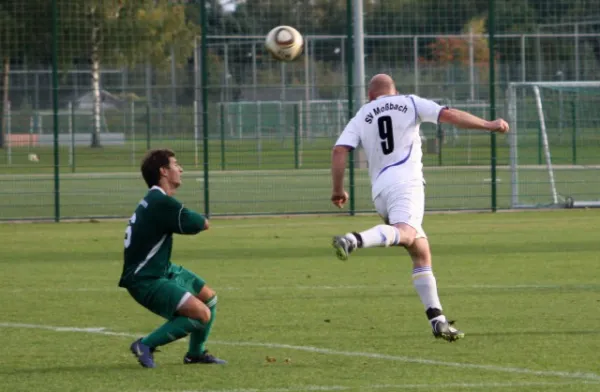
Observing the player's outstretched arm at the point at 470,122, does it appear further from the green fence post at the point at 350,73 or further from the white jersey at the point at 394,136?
the green fence post at the point at 350,73

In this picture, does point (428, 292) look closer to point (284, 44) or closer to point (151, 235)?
point (151, 235)

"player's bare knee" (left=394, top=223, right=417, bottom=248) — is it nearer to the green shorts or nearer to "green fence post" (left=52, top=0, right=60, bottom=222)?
the green shorts

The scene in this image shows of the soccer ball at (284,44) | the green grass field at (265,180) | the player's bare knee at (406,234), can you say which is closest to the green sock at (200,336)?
the player's bare knee at (406,234)

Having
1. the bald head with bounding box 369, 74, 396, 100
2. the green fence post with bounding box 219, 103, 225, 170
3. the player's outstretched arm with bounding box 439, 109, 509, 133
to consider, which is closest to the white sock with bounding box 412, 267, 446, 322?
the player's outstretched arm with bounding box 439, 109, 509, 133

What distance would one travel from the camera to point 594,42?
→ 2803 centimetres

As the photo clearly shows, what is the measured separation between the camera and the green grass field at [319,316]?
7.68m

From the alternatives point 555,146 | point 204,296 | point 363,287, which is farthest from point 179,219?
point 555,146

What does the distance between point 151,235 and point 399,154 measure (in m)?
2.33

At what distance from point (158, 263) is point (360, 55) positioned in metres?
14.9

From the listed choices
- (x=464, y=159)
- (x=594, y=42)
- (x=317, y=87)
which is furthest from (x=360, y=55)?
(x=594, y=42)

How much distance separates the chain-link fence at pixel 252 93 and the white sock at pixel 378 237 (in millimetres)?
12332

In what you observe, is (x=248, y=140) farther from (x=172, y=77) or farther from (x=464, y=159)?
(x=464, y=159)

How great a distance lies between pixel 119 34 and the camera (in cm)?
2230

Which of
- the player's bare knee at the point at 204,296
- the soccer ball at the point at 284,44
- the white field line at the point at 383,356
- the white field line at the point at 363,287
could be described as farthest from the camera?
the soccer ball at the point at 284,44
